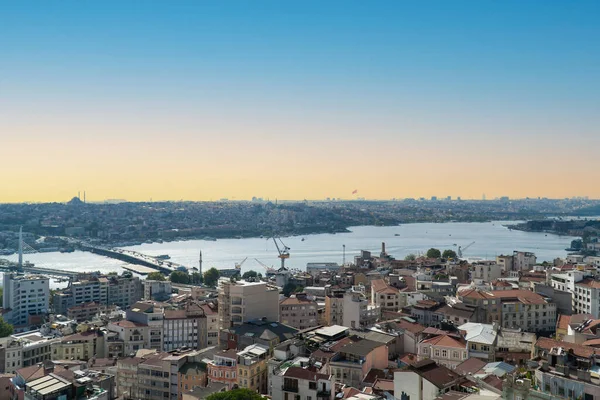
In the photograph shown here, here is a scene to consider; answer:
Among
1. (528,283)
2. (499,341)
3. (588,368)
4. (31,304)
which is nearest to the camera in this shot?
(588,368)

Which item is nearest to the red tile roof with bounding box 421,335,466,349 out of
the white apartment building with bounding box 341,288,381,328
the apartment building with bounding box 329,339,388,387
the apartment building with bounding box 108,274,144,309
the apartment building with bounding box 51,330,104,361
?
the apartment building with bounding box 329,339,388,387

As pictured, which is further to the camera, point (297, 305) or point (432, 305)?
point (297, 305)

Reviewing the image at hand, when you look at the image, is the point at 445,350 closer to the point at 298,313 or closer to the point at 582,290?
the point at 298,313

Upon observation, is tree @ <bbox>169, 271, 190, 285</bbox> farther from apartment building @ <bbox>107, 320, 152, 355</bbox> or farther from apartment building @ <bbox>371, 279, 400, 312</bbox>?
apartment building @ <bbox>371, 279, 400, 312</bbox>

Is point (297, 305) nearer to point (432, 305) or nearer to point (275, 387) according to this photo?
point (432, 305)

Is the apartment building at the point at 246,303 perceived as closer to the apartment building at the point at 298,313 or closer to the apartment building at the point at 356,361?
the apartment building at the point at 298,313

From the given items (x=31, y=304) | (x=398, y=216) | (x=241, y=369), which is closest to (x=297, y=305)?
(x=241, y=369)
